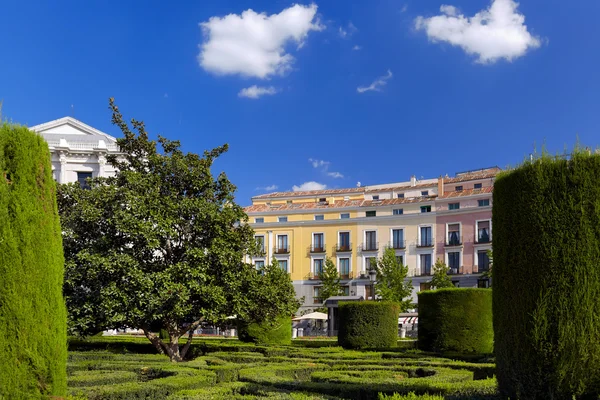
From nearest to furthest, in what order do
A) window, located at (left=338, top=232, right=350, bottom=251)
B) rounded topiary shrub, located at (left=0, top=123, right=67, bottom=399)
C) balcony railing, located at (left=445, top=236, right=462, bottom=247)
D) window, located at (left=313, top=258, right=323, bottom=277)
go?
rounded topiary shrub, located at (left=0, top=123, right=67, bottom=399) < balcony railing, located at (left=445, top=236, right=462, bottom=247) < window, located at (left=338, top=232, right=350, bottom=251) < window, located at (left=313, top=258, right=323, bottom=277)

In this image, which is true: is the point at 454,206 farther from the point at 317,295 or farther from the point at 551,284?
the point at 551,284

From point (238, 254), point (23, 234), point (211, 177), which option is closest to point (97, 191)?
point (211, 177)

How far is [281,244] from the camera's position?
56.2m

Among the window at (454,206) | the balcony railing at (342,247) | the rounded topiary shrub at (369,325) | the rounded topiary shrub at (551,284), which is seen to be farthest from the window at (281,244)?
the rounded topiary shrub at (551,284)

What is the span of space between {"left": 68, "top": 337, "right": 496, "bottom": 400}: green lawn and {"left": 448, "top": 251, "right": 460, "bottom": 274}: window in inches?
1375

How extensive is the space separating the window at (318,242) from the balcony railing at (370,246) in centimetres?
354

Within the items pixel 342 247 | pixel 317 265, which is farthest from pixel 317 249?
pixel 342 247

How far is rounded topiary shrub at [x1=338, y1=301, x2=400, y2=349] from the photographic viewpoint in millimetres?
19656

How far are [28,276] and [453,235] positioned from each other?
47091mm

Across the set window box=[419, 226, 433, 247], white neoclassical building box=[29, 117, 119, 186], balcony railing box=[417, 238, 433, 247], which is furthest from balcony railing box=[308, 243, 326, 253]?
white neoclassical building box=[29, 117, 119, 186]

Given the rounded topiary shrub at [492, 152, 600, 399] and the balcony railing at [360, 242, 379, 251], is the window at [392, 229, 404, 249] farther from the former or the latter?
the rounded topiary shrub at [492, 152, 600, 399]

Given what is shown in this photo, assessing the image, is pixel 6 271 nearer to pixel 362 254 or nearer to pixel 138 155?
pixel 138 155

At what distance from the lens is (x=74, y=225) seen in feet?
50.3

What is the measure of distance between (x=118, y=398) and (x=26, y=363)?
236 cm
